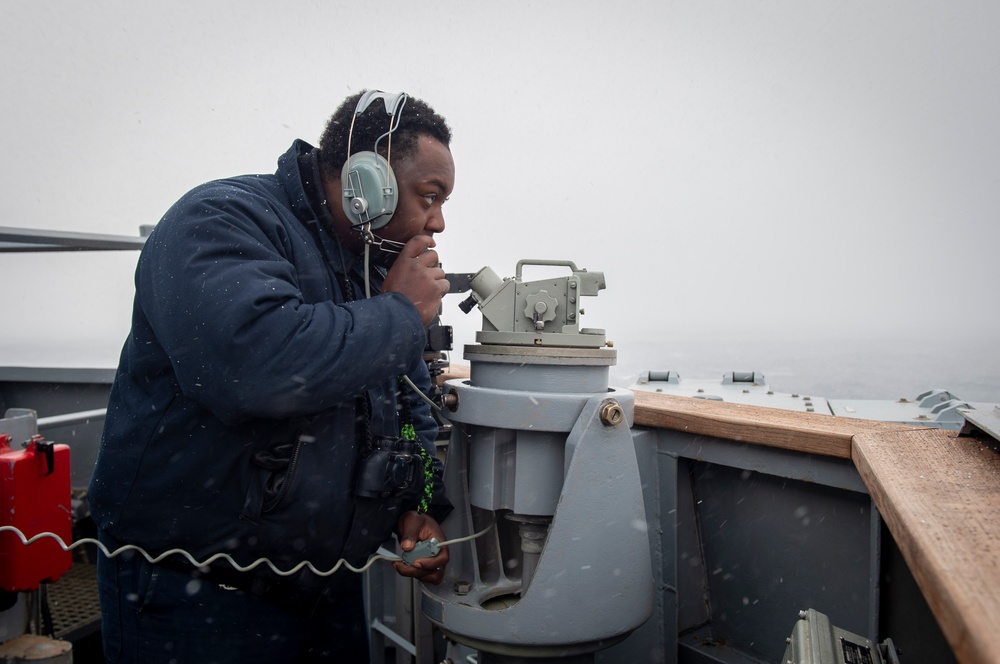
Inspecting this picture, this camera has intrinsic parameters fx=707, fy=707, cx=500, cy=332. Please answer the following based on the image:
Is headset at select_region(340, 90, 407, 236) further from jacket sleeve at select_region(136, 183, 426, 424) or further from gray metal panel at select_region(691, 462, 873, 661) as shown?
gray metal panel at select_region(691, 462, 873, 661)

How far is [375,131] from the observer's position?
1546 millimetres

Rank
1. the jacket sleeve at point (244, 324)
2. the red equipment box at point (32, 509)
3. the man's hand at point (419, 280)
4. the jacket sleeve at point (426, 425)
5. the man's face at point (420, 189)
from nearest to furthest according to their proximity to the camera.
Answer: the jacket sleeve at point (244, 324)
the man's hand at point (419, 280)
the man's face at point (420, 189)
the jacket sleeve at point (426, 425)
the red equipment box at point (32, 509)

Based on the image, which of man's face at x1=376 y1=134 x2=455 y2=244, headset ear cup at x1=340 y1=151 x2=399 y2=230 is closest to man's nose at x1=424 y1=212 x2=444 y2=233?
man's face at x1=376 y1=134 x2=455 y2=244

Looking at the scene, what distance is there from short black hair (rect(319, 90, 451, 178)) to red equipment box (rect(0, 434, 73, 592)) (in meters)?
1.19

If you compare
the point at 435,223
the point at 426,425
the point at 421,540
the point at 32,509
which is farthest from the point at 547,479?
the point at 32,509

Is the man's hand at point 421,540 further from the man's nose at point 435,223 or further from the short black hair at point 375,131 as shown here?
the short black hair at point 375,131

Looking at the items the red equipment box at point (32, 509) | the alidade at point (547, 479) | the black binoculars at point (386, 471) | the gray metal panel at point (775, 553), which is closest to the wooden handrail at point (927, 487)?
the gray metal panel at point (775, 553)

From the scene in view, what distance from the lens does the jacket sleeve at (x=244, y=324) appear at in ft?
3.82

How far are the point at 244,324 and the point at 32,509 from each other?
1.26 m

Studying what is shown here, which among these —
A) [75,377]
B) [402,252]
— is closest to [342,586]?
[402,252]

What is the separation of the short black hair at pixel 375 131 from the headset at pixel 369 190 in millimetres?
34

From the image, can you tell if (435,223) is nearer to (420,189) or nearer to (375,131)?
(420,189)

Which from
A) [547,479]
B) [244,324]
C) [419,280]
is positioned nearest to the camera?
[244,324]

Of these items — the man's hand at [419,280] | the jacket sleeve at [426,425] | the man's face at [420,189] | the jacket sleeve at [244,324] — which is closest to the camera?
the jacket sleeve at [244,324]
